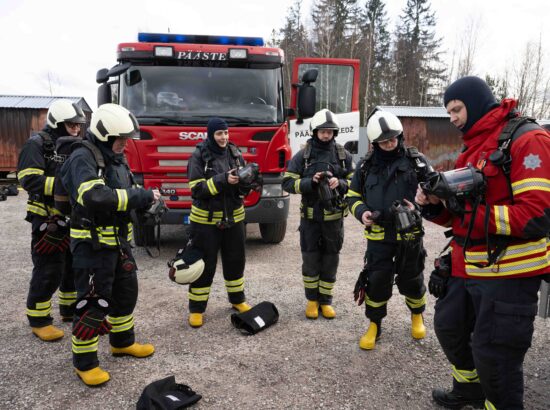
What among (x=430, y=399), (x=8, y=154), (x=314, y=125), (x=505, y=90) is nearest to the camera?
(x=430, y=399)

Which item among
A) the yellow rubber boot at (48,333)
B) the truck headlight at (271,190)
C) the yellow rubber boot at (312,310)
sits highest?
the truck headlight at (271,190)

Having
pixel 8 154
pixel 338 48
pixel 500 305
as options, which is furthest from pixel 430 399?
pixel 338 48

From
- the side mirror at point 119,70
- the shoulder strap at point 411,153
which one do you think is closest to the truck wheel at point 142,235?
the side mirror at point 119,70

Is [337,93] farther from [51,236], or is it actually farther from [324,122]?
[51,236]

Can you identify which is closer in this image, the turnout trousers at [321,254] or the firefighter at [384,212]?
the firefighter at [384,212]

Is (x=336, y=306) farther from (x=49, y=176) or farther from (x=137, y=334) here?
(x=49, y=176)

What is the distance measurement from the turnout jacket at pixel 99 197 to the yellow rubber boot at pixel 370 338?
210 cm

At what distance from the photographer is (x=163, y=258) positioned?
645 cm

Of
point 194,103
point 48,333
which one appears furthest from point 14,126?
point 48,333

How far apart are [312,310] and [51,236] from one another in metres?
2.53

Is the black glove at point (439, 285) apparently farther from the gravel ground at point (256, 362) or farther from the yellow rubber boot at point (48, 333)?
the yellow rubber boot at point (48, 333)

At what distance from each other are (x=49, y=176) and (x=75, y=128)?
50 cm

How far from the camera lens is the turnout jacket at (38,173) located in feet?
12.2

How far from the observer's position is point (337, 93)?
8.05 m
